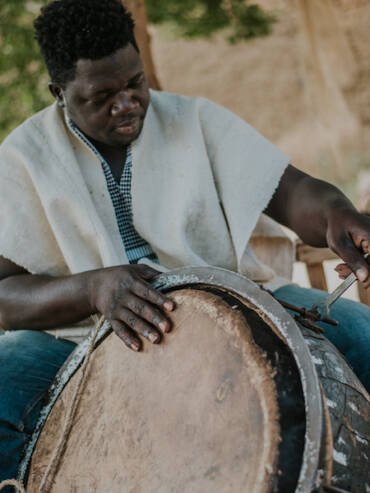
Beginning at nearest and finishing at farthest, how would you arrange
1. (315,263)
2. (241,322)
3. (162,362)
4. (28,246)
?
1. (241,322)
2. (162,362)
3. (28,246)
4. (315,263)

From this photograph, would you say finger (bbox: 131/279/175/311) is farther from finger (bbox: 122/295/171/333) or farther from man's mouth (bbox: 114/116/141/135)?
man's mouth (bbox: 114/116/141/135)

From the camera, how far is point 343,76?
7289mm

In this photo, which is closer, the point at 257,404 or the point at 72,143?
the point at 257,404

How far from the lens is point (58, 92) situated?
6.26 feet

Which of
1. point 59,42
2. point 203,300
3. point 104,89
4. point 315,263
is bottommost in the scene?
point 315,263

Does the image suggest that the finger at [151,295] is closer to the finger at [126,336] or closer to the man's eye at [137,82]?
the finger at [126,336]

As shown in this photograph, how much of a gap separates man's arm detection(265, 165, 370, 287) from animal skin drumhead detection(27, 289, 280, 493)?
15.8 inches

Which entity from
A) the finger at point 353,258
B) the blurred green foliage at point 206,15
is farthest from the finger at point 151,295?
the blurred green foliage at point 206,15

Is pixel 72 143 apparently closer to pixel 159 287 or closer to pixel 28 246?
pixel 28 246

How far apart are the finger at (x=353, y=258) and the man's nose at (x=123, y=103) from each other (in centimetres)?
67

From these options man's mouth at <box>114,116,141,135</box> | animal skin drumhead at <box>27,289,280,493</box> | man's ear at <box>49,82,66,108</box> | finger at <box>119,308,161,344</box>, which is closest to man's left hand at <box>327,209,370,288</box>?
animal skin drumhead at <box>27,289,280,493</box>

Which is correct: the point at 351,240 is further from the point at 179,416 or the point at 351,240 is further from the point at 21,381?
the point at 21,381

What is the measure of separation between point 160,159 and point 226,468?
1.10 m

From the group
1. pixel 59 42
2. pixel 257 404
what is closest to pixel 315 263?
pixel 59 42
